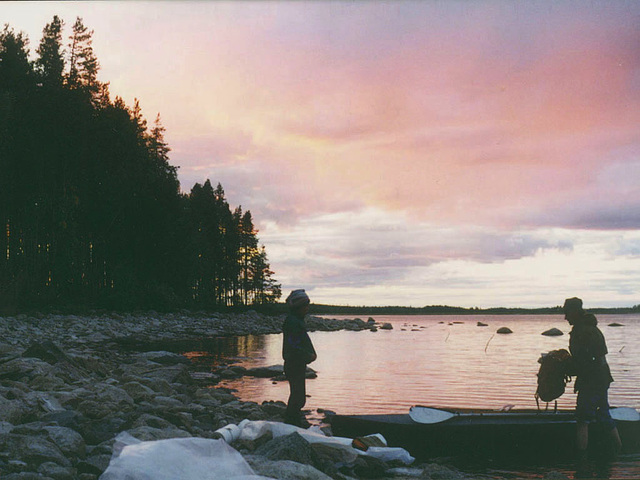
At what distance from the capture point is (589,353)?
9.93 m

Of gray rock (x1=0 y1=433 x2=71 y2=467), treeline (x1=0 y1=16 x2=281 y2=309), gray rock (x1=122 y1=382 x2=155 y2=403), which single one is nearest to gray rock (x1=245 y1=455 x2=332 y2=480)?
gray rock (x1=0 y1=433 x2=71 y2=467)

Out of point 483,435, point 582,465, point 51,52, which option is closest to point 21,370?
point 483,435

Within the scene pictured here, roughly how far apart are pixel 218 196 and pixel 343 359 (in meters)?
56.2

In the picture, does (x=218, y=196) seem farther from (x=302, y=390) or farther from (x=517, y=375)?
(x=302, y=390)

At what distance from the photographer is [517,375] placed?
27094mm

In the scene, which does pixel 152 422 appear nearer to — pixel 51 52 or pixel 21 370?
pixel 21 370

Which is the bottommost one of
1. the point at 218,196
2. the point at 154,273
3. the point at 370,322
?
the point at 370,322

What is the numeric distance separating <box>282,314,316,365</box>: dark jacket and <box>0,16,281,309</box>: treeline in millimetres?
24877

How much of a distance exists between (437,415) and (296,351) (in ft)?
10.8

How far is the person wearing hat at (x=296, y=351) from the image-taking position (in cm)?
982

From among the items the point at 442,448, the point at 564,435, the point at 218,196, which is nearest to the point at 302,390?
the point at 442,448

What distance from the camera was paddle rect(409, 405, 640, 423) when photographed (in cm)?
1079

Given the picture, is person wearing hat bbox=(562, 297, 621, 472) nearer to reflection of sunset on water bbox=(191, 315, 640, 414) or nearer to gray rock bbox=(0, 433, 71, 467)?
reflection of sunset on water bbox=(191, 315, 640, 414)

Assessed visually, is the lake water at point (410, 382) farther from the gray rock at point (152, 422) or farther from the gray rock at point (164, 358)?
the gray rock at point (152, 422)
